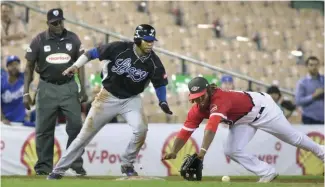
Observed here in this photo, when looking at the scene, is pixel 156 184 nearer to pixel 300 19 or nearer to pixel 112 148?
pixel 112 148

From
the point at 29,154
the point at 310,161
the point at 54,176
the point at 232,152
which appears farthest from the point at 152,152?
the point at 54,176

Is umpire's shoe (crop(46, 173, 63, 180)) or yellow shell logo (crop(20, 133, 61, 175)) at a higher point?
umpire's shoe (crop(46, 173, 63, 180))

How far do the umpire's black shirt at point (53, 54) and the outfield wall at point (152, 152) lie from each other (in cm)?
209

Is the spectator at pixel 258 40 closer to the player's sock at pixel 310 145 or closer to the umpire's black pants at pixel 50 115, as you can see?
the player's sock at pixel 310 145

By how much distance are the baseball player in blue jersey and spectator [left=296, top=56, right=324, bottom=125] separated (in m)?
4.47

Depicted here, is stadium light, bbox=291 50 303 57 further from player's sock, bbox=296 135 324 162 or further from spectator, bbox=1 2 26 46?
player's sock, bbox=296 135 324 162

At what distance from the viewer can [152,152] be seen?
15055 mm

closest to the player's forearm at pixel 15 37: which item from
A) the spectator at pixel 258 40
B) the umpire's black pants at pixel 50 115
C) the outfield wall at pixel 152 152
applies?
the outfield wall at pixel 152 152

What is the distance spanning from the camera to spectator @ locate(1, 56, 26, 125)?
14.2m

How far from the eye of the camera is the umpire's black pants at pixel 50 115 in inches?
497

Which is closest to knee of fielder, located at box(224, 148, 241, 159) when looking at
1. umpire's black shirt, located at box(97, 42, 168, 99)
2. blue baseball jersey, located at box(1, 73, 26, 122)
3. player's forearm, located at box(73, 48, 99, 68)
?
umpire's black shirt, located at box(97, 42, 168, 99)

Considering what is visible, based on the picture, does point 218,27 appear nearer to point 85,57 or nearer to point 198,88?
point 85,57

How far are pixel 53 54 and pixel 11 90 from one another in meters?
1.92

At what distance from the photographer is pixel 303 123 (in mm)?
16359
